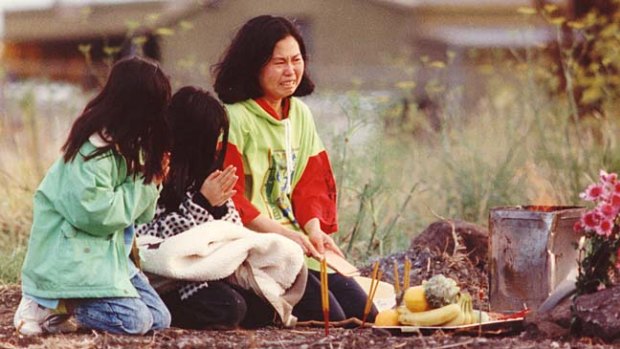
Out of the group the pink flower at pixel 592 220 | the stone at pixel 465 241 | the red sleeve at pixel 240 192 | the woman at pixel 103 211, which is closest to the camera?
the pink flower at pixel 592 220

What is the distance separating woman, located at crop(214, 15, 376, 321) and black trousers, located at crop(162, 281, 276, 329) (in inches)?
10.5

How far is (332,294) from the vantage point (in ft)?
17.7

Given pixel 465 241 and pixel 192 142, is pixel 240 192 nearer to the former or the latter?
pixel 192 142

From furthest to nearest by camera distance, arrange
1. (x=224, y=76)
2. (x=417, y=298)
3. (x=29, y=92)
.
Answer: (x=29, y=92), (x=224, y=76), (x=417, y=298)

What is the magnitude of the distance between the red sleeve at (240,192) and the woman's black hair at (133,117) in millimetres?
563

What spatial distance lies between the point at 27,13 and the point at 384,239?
32.7m

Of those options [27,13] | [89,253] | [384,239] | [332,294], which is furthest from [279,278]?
[27,13]

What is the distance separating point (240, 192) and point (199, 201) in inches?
12.2

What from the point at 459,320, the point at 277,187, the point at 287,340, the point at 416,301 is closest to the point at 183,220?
the point at 277,187

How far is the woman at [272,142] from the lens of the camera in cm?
536

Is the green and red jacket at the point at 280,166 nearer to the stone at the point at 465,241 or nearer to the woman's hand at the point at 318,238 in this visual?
the woman's hand at the point at 318,238

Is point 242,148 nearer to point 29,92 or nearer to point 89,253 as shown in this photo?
point 89,253

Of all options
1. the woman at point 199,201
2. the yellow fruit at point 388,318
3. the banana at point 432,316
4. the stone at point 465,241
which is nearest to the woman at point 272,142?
the woman at point 199,201

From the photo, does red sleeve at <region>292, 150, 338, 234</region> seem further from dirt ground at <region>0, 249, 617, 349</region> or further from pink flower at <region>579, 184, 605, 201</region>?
pink flower at <region>579, 184, 605, 201</region>
